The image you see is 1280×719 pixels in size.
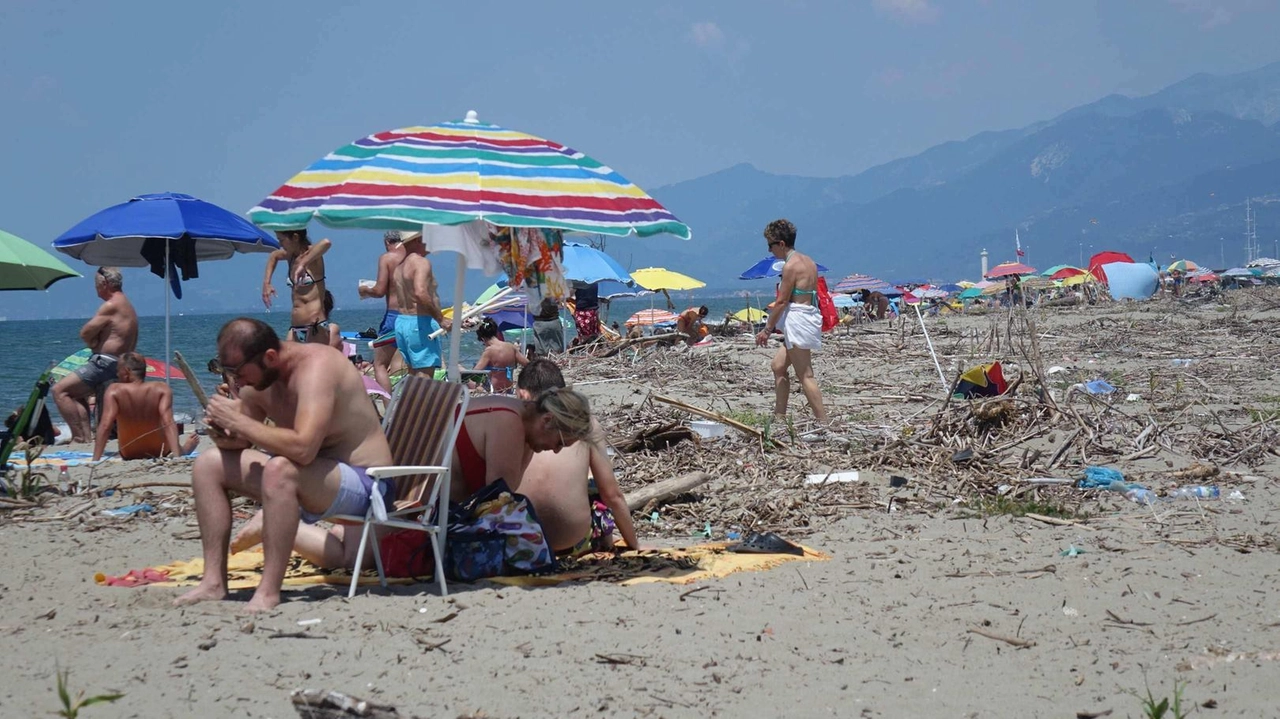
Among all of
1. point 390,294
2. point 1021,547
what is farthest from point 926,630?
point 390,294

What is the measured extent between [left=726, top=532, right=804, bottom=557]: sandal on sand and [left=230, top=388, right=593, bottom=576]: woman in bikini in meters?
1.02

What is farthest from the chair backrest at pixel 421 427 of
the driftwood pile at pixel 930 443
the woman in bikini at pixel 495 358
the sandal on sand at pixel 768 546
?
the woman in bikini at pixel 495 358

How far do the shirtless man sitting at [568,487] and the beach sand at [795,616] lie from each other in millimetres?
419

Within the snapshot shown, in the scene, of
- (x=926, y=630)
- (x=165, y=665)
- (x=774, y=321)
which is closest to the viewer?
(x=165, y=665)

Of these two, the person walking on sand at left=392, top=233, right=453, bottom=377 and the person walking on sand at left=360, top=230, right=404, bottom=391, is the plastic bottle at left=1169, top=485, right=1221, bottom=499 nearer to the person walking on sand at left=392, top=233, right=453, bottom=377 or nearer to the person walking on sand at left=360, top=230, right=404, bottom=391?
the person walking on sand at left=392, top=233, right=453, bottom=377

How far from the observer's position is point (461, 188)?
3.92 meters

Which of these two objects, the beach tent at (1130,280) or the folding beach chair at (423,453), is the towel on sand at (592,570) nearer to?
the folding beach chair at (423,453)

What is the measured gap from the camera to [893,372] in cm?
1227

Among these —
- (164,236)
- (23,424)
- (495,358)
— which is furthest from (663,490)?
(164,236)

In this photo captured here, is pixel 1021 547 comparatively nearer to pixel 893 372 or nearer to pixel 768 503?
pixel 768 503

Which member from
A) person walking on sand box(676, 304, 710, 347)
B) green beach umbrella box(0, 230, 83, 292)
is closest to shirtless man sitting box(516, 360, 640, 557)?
green beach umbrella box(0, 230, 83, 292)

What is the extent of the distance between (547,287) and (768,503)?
1.79 meters

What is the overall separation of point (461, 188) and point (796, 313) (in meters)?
4.32

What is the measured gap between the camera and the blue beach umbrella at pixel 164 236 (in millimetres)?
8391
